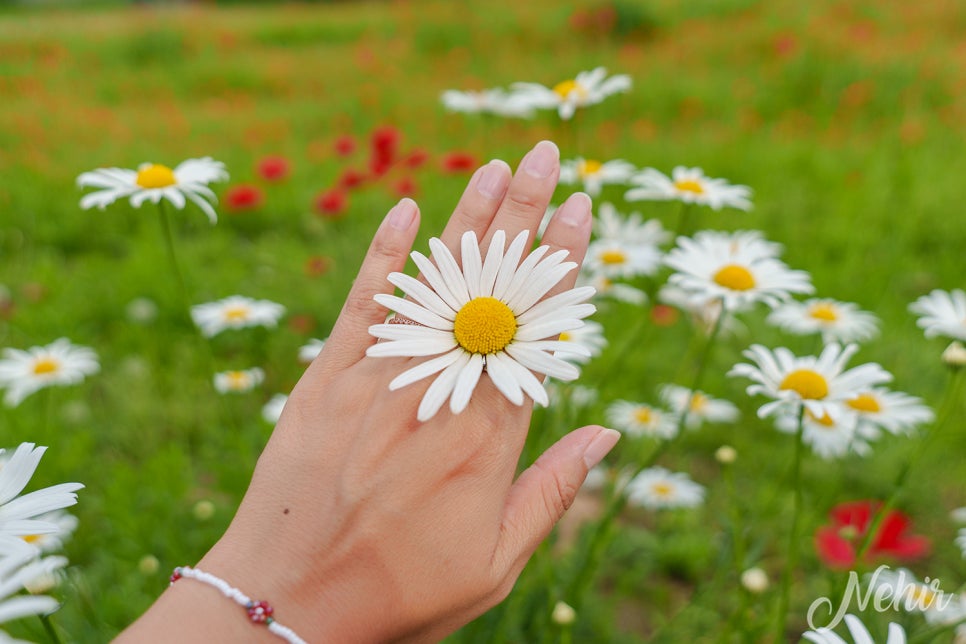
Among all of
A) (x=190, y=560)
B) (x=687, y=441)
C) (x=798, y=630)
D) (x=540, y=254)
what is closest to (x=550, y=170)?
(x=540, y=254)

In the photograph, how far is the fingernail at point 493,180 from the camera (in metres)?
1.34

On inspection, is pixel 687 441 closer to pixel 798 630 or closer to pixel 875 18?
pixel 798 630

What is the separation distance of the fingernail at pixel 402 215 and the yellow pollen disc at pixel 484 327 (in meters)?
0.21

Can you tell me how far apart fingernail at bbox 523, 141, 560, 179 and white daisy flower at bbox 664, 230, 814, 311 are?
388mm

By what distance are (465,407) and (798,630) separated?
1.58 meters

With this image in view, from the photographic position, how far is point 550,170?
134 centimetres

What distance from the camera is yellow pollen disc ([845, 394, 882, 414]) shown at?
168cm

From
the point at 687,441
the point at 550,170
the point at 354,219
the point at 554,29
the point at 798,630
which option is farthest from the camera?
the point at 554,29

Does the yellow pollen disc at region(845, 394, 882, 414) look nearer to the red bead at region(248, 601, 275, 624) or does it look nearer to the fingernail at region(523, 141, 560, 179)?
the fingernail at region(523, 141, 560, 179)

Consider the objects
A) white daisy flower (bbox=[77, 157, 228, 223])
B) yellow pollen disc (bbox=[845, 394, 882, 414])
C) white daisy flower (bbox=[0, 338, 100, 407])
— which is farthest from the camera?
white daisy flower (bbox=[0, 338, 100, 407])

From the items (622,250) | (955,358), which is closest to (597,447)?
(955,358)

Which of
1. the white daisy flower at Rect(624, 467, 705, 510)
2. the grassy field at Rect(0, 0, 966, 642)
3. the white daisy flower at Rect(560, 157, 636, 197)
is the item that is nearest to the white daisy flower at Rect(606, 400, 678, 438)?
the white daisy flower at Rect(624, 467, 705, 510)

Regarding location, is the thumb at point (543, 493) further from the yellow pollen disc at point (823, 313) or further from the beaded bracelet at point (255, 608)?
the yellow pollen disc at point (823, 313)

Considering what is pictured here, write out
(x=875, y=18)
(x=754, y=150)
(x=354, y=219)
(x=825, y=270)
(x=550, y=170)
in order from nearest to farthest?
(x=550, y=170) → (x=825, y=270) → (x=354, y=219) → (x=754, y=150) → (x=875, y=18)
